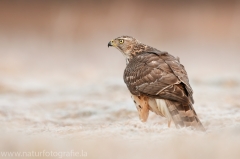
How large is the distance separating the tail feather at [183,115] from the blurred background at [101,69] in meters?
0.19

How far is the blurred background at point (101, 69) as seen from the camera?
282 inches

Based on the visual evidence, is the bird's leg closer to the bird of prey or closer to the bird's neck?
the bird of prey

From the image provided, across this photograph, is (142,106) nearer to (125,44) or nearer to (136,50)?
(136,50)

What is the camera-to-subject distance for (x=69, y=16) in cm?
2142

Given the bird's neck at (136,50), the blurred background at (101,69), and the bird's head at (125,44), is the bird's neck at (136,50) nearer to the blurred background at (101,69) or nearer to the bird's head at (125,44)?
the bird's head at (125,44)

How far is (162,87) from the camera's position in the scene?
798 cm

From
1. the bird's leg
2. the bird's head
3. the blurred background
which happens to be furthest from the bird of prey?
the bird's head

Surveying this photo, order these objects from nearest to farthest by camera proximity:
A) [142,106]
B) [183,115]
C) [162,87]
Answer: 1. [183,115]
2. [162,87]
3. [142,106]

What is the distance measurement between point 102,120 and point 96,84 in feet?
11.7

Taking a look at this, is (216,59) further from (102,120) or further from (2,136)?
(2,136)

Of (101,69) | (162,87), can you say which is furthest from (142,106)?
(101,69)

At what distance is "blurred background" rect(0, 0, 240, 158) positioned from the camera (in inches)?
282

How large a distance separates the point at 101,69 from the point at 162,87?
807cm

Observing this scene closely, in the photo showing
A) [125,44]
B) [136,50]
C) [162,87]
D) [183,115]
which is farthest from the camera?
[125,44]
